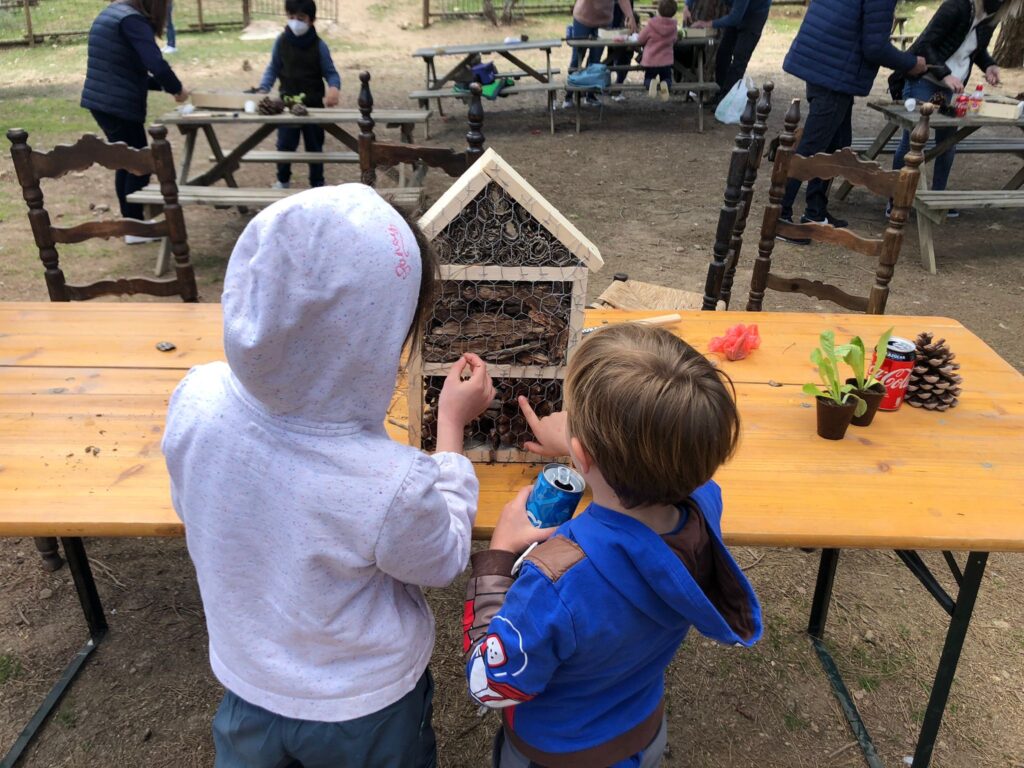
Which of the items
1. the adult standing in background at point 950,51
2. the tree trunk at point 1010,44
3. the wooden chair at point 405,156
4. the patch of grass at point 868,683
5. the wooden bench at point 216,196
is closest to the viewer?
the patch of grass at point 868,683

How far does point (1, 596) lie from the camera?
265 centimetres

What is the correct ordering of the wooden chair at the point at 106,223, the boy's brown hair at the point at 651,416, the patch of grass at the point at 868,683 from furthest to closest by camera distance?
the wooden chair at the point at 106,223 → the patch of grass at the point at 868,683 → the boy's brown hair at the point at 651,416

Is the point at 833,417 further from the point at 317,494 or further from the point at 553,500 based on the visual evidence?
the point at 317,494

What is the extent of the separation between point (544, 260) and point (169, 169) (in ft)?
5.50

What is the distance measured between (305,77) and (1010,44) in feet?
33.4

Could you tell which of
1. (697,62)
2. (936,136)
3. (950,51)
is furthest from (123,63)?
(697,62)

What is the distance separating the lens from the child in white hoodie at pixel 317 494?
3.19 feet

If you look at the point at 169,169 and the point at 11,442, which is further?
the point at 169,169

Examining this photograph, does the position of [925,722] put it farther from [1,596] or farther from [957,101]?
[957,101]

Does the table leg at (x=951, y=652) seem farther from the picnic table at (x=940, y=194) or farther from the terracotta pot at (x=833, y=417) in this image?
the picnic table at (x=940, y=194)

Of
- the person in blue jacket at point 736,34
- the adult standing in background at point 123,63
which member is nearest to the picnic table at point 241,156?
the adult standing in background at point 123,63

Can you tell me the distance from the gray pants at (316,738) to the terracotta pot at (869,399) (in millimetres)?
1178

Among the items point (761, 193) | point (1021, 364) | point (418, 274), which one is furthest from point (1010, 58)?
point (418, 274)

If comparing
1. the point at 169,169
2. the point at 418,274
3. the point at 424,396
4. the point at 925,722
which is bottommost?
the point at 925,722
